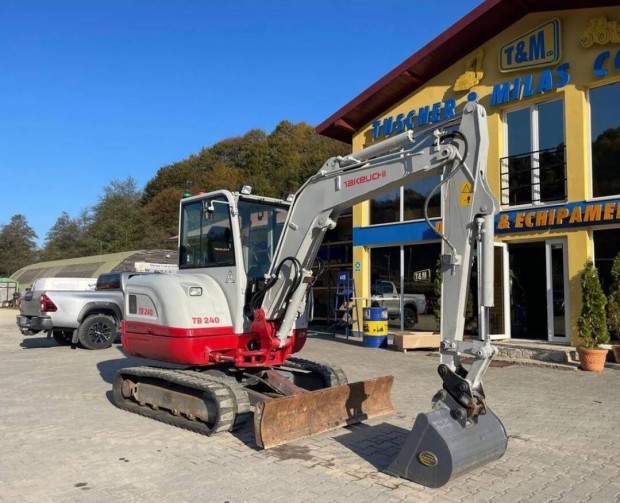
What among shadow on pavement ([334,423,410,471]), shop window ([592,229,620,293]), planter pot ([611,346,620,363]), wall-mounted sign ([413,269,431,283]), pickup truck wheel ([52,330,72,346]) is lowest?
shadow on pavement ([334,423,410,471])

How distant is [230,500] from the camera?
4602mm

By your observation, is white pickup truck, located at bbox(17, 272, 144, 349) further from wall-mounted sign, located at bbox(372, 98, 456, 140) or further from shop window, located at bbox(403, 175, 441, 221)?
wall-mounted sign, located at bbox(372, 98, 456, 140)

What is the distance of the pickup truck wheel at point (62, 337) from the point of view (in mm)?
16188

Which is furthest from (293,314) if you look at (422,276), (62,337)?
(62,337)

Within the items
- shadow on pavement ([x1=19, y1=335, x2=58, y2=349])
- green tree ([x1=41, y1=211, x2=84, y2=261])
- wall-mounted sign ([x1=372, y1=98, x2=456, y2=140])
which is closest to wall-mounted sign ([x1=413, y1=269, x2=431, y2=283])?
wall-mounted sign ([x1=372, y1=98, x2=456, y2=140])

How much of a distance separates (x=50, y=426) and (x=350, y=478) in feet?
13.7

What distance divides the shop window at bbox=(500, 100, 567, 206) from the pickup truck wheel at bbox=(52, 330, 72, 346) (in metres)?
12.6

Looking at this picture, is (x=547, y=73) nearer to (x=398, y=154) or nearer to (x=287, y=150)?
(x=398, y=154)

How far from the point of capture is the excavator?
199 inches

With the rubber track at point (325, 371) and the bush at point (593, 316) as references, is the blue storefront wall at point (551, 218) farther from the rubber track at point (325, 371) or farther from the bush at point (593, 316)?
the rubber track at point (325, 371)

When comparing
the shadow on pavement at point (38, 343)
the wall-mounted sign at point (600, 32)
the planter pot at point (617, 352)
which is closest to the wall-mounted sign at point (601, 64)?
the wall-mounted sign at point (600, 32)

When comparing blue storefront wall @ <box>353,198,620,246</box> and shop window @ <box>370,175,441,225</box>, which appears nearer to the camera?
blue storefront wall @ <box>353,198,620,246</box>

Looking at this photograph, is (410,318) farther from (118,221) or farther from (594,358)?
(118,221)

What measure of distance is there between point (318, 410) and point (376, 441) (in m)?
0.73
